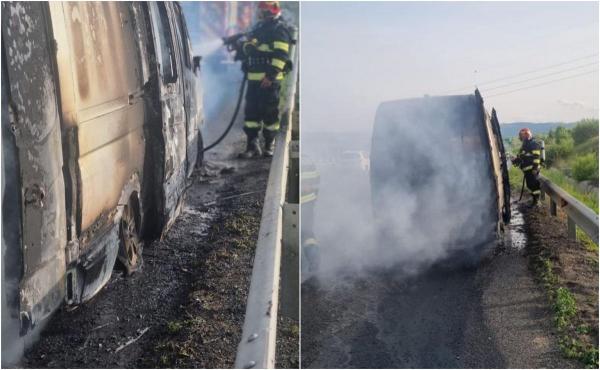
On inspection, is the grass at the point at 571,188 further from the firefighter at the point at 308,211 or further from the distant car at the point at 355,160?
the firefighter at the point at 308,211

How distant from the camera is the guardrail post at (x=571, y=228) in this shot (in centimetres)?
269

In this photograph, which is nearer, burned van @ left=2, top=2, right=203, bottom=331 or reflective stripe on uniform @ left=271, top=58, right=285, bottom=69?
burned van @ left=2, top=2, right=203, bottom=331

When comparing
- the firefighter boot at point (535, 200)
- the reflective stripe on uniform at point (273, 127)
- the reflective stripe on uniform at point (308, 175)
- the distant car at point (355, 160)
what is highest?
the reflective stripe on uniform at point (273, 127)

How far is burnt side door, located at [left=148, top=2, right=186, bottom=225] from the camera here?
92.4 inches

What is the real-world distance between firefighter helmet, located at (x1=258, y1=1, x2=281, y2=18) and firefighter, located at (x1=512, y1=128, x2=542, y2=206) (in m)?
1.15

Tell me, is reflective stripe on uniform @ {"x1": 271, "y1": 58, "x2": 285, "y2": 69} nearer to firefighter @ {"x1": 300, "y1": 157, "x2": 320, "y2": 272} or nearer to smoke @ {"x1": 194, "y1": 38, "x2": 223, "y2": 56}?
smoke @ {"x1": 194, "y1": 38, "x2": 223, "y2": 56}

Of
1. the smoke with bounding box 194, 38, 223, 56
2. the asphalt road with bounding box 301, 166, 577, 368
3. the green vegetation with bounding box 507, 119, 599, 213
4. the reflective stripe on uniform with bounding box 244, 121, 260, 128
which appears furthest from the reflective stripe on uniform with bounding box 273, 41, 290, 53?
the green vegetation with bounding box 507, 119, 599, 213

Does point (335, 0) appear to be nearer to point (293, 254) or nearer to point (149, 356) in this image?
point (293, 254)

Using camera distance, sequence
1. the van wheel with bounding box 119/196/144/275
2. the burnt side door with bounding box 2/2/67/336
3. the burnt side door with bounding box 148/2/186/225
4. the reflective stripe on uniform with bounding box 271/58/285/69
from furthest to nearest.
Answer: the reflective stripe on uniform with bounding box 271/58/285/69, the burnt side door with bounding box 148/2/186/225, the van wheel with bounding box 119/196/144/275, the burnt side door with bounding box 2/2/67/336

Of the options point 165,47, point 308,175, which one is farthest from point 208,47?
point 308,175

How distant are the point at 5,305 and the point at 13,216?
286mm

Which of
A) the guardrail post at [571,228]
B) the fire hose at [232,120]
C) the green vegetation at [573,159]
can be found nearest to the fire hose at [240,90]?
the fire hose at [232,120]

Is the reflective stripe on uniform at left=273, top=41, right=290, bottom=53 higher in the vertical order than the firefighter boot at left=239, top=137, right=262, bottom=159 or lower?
higher

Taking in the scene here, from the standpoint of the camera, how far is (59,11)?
1920 mm
